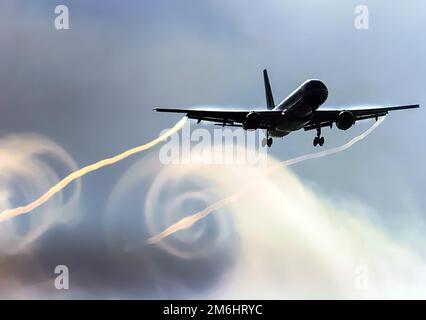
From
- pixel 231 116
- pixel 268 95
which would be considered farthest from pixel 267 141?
pixel 268 95

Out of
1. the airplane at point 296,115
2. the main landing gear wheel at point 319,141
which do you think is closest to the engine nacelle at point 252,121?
the airplane at point 296,115

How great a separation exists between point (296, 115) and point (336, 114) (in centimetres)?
489

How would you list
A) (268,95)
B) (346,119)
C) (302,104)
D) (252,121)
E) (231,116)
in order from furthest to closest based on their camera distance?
(268,95) < (231,116) < (346,119) < (252,121) < (302,104)

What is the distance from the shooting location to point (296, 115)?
171 ft

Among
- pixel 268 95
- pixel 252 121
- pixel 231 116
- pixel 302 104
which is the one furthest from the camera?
pixel 268 95

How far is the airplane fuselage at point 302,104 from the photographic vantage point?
50656mm

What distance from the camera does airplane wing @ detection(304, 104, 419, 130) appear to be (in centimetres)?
5525

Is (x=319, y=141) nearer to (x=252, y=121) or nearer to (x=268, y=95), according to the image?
(x=252, y=121)

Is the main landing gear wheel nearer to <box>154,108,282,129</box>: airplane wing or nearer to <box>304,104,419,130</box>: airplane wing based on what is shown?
<box>304,104,419,130</box>: airplane wing
